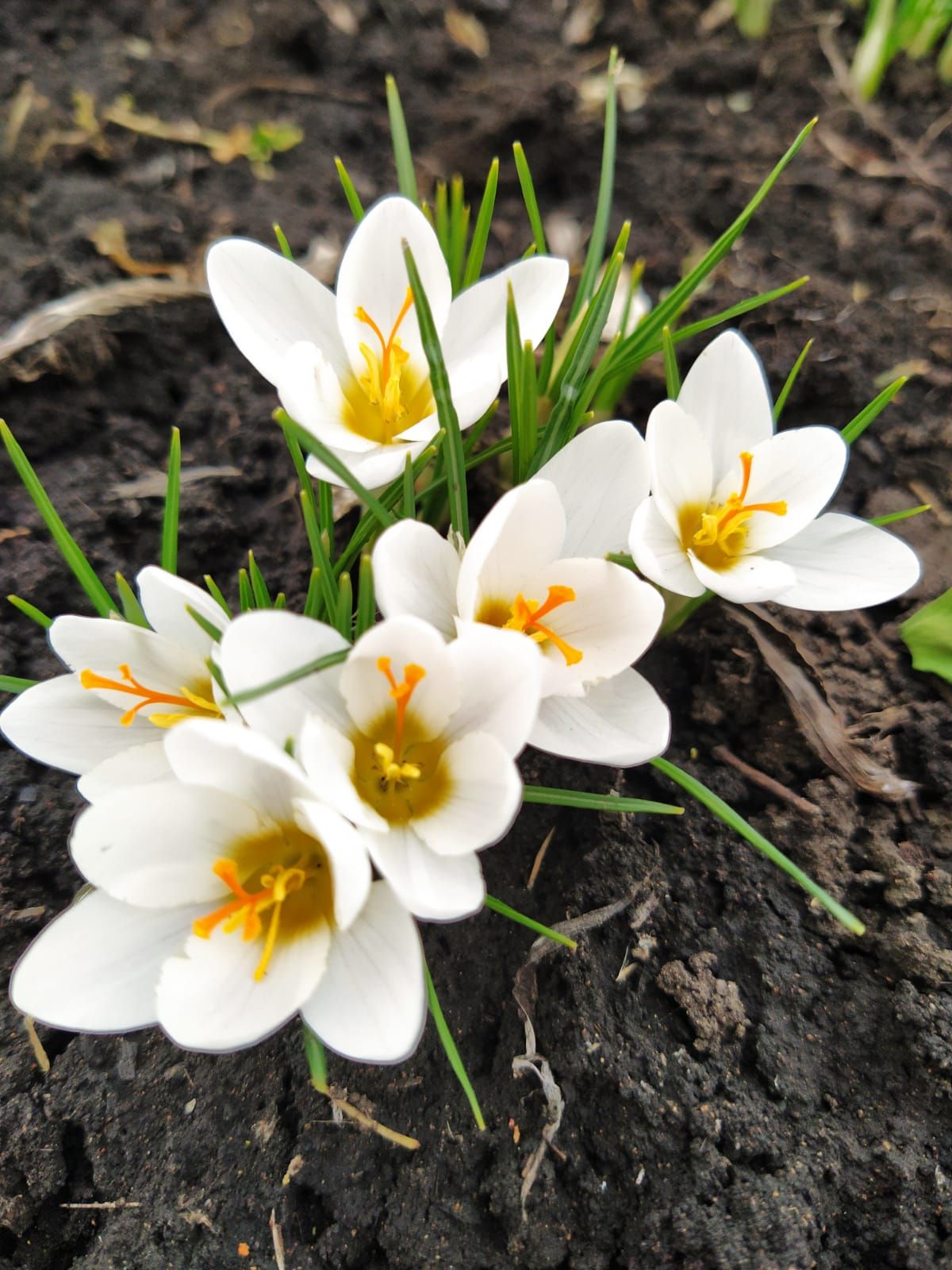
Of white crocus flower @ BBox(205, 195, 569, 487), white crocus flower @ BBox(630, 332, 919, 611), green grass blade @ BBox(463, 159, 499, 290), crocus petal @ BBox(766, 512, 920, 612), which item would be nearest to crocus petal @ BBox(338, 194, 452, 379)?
white crocus flower @ BBox(205, 195, 569, 487)

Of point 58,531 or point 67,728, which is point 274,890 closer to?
point 67,728

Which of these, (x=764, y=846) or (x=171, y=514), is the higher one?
(x=171, y=514)

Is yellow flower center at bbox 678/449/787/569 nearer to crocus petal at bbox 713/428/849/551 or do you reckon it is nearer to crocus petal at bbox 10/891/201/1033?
crocus petal at bbox 713/428/849/551

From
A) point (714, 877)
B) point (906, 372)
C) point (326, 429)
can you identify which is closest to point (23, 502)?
point (326, 429)

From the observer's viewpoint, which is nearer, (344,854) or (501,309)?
(344,854)

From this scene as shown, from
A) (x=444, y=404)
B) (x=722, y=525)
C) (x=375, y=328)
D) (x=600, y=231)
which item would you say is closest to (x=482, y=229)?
(x=600, y=231)

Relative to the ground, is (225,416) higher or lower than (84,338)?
lower

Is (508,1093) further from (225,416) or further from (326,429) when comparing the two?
(225,416)
